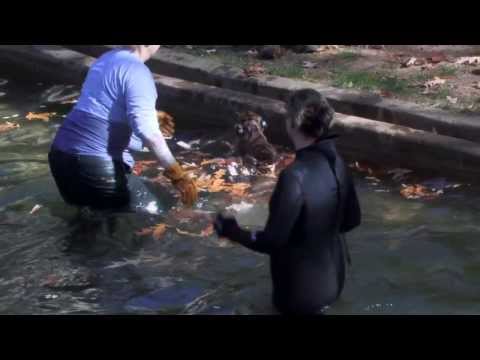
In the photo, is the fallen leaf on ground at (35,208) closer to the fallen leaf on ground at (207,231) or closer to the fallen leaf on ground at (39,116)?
the fallen leaf on ground at (207,231)

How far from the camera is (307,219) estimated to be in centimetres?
464

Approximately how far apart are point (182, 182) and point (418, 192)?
226cm

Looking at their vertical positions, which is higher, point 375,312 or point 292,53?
point 292,53

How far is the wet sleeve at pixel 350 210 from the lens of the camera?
4.89 metres

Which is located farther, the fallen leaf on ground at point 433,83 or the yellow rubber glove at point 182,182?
the fallen leaf on ground at point 433,83

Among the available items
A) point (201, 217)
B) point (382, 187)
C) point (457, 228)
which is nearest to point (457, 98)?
point (382, 187)

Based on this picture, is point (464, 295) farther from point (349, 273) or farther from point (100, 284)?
point (100, 284)

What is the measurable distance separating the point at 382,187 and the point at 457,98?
4.71ft

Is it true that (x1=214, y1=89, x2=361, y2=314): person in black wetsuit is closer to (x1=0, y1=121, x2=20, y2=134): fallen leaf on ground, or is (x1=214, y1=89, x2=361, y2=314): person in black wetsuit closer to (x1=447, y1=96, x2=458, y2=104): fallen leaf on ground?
(x1=447, y1=96, x2=458, y2=104): fallen leaf on ground

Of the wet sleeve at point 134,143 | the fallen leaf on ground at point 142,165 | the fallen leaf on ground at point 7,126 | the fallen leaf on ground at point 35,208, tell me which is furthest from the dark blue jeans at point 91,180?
the fallen leaf on ground at point 7,126

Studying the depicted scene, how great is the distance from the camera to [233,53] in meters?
10.6

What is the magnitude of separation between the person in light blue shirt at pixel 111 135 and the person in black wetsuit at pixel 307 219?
1.45 m

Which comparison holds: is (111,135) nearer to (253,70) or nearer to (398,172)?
(398,172)

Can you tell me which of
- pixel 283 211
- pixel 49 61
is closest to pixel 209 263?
pixel 283 211
